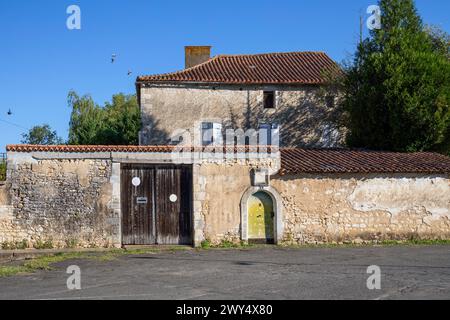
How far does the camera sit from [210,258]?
14.1m

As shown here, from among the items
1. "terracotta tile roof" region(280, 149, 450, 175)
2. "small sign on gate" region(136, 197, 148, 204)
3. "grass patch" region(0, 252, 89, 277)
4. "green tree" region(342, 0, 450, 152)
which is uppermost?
"green tree" region(342, 0, 450, 152)

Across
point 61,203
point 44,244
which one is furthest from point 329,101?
point 44,244

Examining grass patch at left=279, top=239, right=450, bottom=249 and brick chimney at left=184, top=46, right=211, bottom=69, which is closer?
grass patch at left=279, top=239, right=450, bottom=249

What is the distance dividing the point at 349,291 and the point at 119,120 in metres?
27.5

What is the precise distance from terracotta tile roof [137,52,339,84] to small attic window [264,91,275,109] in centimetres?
81

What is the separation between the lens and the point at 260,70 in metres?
30.9

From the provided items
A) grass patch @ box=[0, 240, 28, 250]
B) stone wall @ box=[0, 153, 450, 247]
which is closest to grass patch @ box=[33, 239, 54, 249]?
stone wall @ box=[0, 153, 450, 247]

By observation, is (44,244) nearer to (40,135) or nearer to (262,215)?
(262,215)

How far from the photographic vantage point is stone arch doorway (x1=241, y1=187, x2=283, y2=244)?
16.9 meters

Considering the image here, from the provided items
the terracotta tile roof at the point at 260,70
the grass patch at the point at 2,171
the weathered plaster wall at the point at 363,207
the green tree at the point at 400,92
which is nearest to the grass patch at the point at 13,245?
the grass patch at the point at 2,171

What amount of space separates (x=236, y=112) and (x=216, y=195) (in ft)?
43.1

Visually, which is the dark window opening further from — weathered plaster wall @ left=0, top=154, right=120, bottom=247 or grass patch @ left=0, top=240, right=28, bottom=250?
grass patch @ left=0, top=240, right=28, bottom=250

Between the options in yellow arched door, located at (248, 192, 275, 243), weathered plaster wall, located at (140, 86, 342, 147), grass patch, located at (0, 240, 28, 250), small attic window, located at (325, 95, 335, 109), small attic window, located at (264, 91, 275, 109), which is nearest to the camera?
grass patch, located at (0, 240, 28, 250)

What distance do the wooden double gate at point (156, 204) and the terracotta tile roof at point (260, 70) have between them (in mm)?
12055
